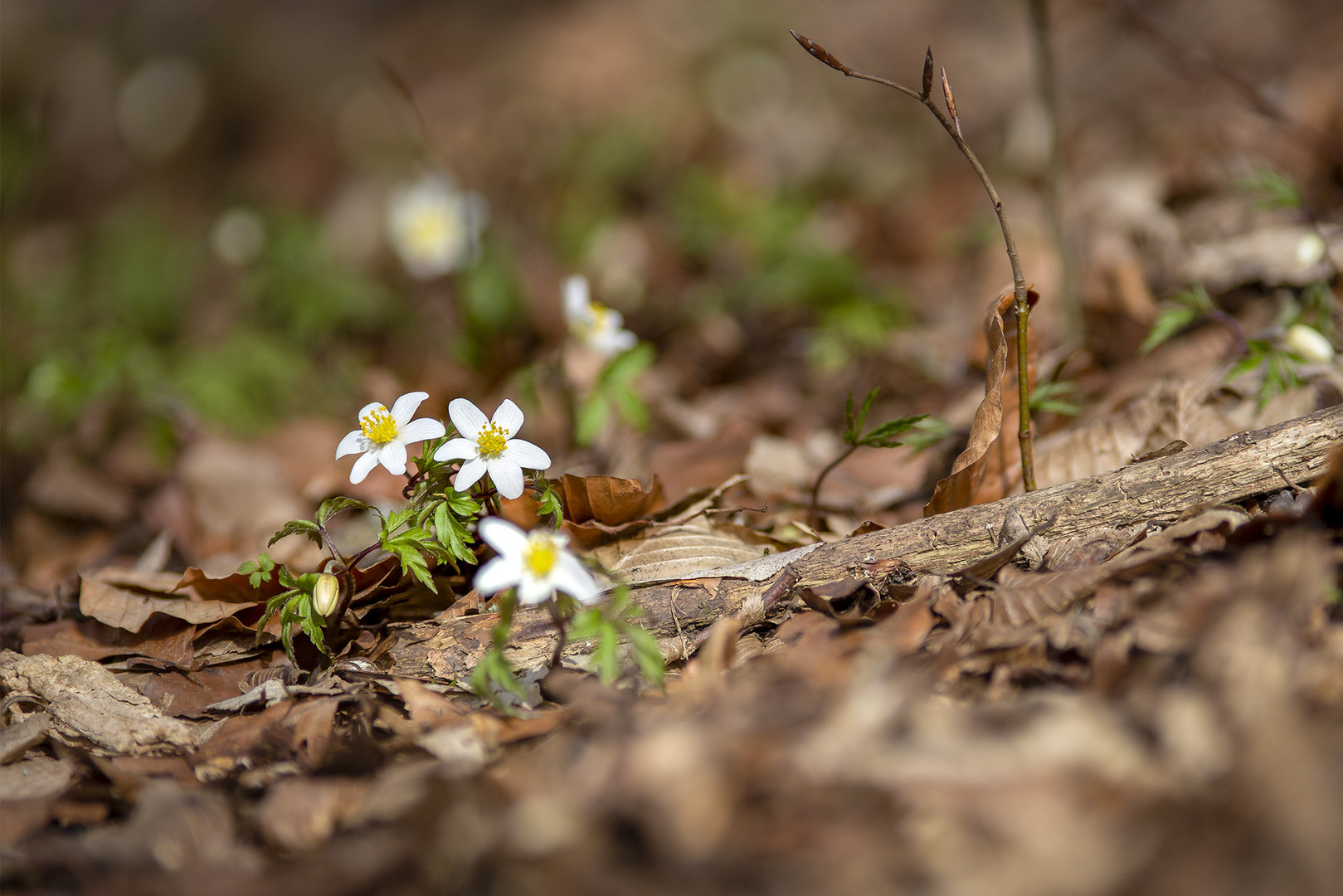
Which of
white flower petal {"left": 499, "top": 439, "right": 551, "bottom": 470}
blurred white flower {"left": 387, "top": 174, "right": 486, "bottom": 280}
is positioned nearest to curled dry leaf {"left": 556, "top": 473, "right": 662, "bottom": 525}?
white flower petal {"left": 499, "top": 439, "right": 551, "bottom": 470}

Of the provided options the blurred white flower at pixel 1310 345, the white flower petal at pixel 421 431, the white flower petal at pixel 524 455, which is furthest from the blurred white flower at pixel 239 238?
the blurred white flower at pixel 1310 345

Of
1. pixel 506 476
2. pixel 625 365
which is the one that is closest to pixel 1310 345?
pixel 625 365

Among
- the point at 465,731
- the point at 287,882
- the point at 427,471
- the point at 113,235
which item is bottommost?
the point at 465,731

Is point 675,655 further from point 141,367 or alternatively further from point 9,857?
point 141,367

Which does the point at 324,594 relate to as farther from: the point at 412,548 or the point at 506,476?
the point at 506,476

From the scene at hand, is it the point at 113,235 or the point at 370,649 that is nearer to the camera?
the point at 370,649

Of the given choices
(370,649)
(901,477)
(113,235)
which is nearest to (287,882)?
(370,649)
